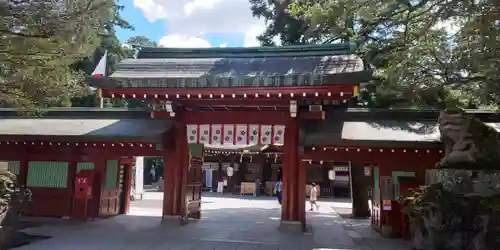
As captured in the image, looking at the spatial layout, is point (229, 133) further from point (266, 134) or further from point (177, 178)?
point (177, 178)

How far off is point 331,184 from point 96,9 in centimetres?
2519

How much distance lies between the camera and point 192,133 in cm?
1220

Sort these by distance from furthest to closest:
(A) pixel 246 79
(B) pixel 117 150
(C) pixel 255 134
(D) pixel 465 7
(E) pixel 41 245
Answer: (B) pixel 117 150 → (C) pixel 255 134 → (A) pixel 246 79 → (E) pixel 41 245 → (D) pixel 465 7

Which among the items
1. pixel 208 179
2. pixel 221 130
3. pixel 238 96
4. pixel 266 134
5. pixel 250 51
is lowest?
pixel 208 179

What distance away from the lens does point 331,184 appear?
30.2 m

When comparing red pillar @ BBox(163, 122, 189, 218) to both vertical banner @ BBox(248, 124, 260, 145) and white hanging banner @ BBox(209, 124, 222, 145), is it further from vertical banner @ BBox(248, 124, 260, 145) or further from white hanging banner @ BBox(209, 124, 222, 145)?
vertical banner @ BBox(248, 124, 260, 145)

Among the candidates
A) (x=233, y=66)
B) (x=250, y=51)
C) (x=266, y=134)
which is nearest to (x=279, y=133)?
(x=266, y=134)

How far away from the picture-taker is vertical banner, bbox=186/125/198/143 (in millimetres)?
12164

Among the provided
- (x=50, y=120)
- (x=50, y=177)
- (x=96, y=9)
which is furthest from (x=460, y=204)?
(x=50, y=120)

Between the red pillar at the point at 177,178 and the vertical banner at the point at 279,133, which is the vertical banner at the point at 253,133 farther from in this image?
the red pillar at the point at 177,178

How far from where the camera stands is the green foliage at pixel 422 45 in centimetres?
812

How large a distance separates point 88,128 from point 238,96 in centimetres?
571

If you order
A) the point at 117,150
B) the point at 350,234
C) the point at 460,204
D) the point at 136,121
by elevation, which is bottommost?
the point at 350,234

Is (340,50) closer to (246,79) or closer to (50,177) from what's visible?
(246,79)
